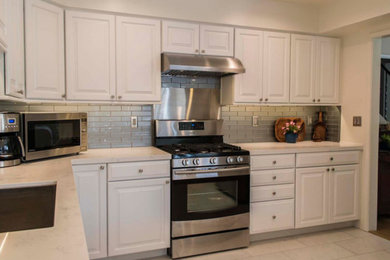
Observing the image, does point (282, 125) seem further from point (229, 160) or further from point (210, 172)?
point (210, 172)

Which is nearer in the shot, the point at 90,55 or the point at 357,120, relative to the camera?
the point at 90,55

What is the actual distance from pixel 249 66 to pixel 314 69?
86 cm

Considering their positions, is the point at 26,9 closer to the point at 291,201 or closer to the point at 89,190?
the point at 89,190

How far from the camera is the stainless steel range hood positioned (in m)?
2.97

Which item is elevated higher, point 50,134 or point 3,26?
point 3,26

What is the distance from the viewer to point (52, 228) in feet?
3.51

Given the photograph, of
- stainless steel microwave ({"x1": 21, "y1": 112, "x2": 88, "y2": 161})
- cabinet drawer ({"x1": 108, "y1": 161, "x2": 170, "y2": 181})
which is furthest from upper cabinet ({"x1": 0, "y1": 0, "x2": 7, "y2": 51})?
cabinet drawer ({"x1": 108, "y1": 161, "x2": 170, "y2": 181})

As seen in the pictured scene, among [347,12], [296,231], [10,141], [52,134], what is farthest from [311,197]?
[10,141]

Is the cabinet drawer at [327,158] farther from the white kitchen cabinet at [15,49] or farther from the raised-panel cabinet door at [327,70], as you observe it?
the white kitchen cabinet at [15,49]

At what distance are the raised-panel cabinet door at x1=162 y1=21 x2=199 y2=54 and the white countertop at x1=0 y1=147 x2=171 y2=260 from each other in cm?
136

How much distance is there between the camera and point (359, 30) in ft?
11.8

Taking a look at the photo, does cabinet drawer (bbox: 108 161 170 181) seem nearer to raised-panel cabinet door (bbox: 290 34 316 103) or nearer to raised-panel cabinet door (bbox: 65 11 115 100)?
raised-panel cabinet door (bbox: 65 11 115 100)

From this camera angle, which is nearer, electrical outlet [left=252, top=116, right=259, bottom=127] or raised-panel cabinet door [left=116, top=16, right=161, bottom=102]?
raised-panel cabinet door [left=116, top=16, right=161, bottom=102]

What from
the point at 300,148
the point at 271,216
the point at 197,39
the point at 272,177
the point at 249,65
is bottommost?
the point at 271,216
